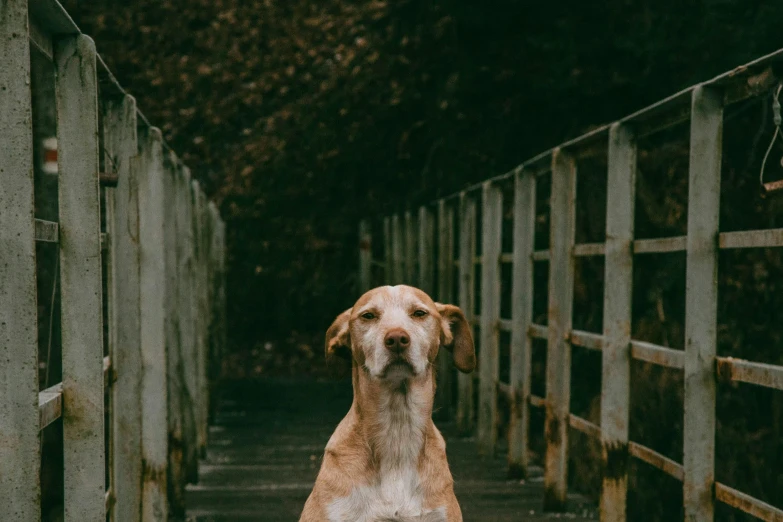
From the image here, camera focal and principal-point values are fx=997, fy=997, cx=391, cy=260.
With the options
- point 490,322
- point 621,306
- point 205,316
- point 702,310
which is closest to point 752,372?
point 702,310

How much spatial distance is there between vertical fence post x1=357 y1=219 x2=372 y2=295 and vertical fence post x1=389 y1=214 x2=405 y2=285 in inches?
69.7

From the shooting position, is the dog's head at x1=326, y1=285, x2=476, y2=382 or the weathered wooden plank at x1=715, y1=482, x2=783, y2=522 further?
the dog's head at x1=326, y1=285, x2=476, y2=382

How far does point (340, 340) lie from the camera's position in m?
4.16

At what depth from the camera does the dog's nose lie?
360 centimetres

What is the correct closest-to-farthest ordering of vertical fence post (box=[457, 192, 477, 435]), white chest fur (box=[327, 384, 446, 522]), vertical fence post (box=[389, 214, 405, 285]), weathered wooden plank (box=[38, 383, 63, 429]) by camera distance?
1. weathered wooden plank (box=[38, 383, 63, 429])
2. white chest fur (box=[327, 384, 446, 522])
3. vertical fence post (box=[457, 192, 477, 435])
4. vertical fence post (box=[389, 214, 405, 285])

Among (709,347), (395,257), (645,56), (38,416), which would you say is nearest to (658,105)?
(709,347)

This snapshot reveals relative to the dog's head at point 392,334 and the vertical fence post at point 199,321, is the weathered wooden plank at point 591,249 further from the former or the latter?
the vertical fence post at point 199,321

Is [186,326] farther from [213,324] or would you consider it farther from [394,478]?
[213,324]

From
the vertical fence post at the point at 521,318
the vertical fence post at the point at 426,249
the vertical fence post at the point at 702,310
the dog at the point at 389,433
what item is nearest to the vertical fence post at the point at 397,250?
the vertical fence post at the point at 426,249

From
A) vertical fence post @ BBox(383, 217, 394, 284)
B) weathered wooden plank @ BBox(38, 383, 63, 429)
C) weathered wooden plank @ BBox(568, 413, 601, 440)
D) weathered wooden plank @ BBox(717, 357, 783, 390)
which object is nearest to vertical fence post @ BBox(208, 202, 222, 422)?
vertical fence post @ BBox(383, 217, 394, 284)

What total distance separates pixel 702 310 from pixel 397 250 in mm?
9692

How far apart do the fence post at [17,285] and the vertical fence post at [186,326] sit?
11.9 feet

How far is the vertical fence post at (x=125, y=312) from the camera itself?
411 cm

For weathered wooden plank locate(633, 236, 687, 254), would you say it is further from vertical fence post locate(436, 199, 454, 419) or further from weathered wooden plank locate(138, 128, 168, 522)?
vertical fence post locate(436, 199, 454, 419)
